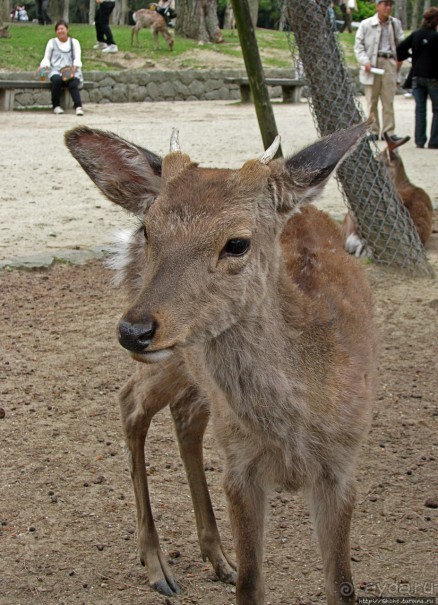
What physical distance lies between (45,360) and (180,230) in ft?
9.78

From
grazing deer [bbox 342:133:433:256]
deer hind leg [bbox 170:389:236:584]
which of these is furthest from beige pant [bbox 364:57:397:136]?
deer hind leg [bbox 170:389:236:584]

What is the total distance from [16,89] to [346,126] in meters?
14.1

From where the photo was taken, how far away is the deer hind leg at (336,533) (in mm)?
3146

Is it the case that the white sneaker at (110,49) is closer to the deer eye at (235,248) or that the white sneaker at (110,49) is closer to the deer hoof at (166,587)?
the deer hoof at (166,587)

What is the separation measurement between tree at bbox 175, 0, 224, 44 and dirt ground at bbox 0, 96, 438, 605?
26058 mm

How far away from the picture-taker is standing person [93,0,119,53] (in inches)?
1061

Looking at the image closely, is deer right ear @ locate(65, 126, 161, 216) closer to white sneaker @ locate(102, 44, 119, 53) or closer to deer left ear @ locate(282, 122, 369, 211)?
deer left ear @ locate(282, 122, 369, 211)

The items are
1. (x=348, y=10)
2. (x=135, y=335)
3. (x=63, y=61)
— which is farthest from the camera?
(x=348, y=10)

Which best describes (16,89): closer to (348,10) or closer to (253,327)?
(253,327)

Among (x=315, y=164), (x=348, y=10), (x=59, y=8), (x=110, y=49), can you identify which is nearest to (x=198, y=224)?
(x=315, y=164)

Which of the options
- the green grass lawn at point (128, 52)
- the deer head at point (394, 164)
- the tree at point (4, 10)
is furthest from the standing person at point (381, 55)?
the tree at point (4, 10)

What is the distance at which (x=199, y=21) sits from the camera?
104 ft

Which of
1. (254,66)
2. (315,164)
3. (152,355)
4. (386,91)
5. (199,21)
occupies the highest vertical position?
(315,164)

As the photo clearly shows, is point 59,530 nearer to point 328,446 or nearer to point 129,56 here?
point 328,446
